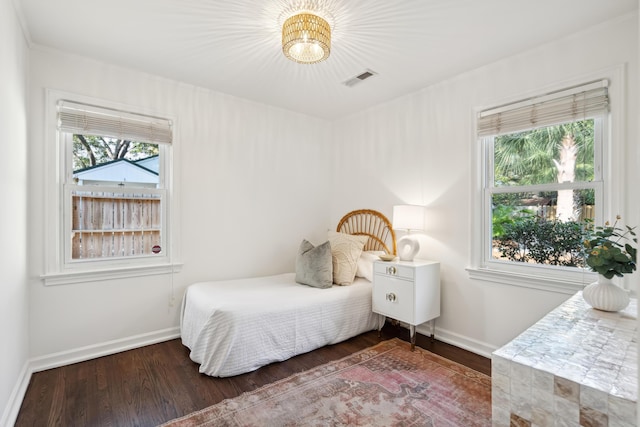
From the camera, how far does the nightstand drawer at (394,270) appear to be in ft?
8.84

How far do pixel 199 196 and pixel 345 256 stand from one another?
1586 mm

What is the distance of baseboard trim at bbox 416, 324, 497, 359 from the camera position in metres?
2.62

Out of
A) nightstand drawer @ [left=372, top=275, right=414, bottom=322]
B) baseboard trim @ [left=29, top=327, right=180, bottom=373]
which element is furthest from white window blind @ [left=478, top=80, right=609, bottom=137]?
baseboard trim @ [left=29, top=327, right=180, bottom=373]

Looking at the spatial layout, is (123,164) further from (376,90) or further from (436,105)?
(436,105)

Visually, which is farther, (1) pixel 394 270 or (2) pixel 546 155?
(1) pixel 394 270

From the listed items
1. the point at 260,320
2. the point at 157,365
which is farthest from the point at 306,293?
the point at 157,365

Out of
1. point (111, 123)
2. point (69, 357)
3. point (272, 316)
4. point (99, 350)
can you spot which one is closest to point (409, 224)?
point (272, 316)

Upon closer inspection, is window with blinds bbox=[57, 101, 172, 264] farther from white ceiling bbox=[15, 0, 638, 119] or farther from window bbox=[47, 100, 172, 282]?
white ceiling bbox=[15, 0, 638, 119]

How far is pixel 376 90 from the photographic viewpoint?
3.17m

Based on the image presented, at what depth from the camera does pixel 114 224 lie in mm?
2777

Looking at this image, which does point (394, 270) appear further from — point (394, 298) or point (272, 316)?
point (272, 316)

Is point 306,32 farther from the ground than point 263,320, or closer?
farther from the ground

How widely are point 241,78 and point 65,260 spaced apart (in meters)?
2.11

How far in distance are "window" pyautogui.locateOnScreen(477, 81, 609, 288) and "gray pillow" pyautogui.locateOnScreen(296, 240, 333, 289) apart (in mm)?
1390
